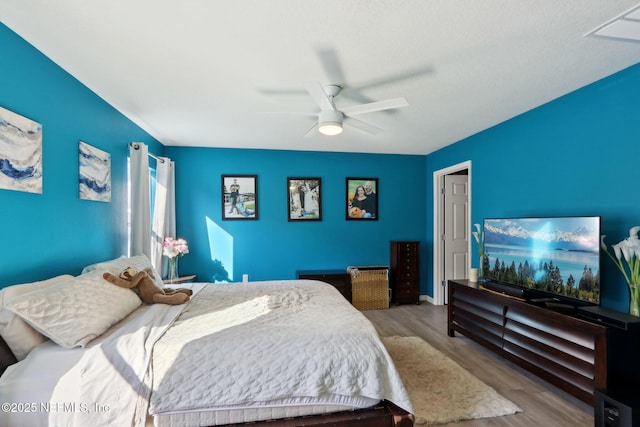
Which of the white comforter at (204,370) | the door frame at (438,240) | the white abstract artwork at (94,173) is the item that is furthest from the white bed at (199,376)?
the door frame at (438,240)

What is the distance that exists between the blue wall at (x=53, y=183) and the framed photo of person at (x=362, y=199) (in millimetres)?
3250

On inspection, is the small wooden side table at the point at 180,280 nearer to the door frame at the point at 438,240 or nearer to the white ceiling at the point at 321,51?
the white ceiling at the point at 321,51

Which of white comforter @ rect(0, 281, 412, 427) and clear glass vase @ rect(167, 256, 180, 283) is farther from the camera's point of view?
clear glass vase @ rect(167, 256, 180, 283)

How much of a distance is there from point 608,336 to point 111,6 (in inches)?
139

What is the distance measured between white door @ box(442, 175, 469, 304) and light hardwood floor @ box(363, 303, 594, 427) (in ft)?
3.32

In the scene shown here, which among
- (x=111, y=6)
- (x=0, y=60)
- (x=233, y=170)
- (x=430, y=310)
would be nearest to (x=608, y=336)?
(x=430, y=310)

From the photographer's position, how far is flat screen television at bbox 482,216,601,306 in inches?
89.6

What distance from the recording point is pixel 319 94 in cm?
218

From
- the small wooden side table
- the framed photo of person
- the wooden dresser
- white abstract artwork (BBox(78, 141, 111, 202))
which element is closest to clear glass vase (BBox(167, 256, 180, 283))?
the small wooden side table

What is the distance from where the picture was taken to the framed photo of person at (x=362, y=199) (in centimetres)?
498

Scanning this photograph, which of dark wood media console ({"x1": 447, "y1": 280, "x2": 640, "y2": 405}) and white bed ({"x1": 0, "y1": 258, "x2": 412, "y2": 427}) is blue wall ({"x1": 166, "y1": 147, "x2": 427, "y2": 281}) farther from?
white bed ({"x1": 0, "y1": 258, "x2": 412, "y2": 427})

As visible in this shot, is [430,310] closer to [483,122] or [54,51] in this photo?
[483,122]

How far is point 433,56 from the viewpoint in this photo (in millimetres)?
2074

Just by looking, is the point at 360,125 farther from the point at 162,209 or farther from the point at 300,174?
the point at 162,209
